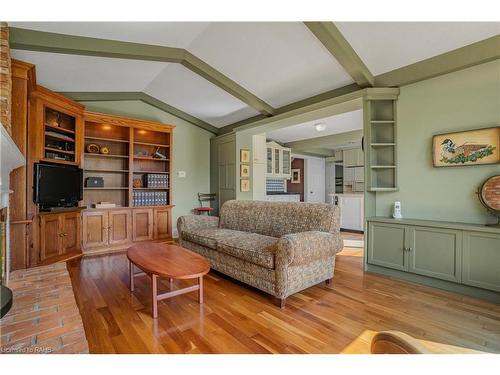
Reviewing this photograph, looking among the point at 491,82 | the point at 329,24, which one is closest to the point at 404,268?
the point at 491,82

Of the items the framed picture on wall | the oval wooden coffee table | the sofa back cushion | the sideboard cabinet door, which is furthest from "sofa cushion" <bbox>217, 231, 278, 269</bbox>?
the framed picture on wall

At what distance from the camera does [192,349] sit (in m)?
1.61

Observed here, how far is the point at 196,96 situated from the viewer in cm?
455

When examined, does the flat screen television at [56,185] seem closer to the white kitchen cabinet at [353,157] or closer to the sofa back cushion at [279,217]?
the sofa back cushion at [279,217]

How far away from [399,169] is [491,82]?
3.74 feet

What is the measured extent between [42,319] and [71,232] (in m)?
2.09

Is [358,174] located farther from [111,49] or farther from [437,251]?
[111,49]

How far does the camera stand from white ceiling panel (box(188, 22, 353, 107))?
2.76 m

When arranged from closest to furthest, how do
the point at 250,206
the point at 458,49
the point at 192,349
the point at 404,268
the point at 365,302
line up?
the point at 192,349
the point at 365,302
the point at 458,49
the point at 404,268
the point at 250,206

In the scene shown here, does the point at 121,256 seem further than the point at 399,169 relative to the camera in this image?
Yes

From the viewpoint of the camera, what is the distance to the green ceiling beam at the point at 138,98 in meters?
4.20

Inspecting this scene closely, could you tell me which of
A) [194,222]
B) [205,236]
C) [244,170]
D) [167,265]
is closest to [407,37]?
[205,236]

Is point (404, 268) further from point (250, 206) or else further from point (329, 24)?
point (329, 24)

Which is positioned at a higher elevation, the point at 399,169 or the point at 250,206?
the point at 399,169
